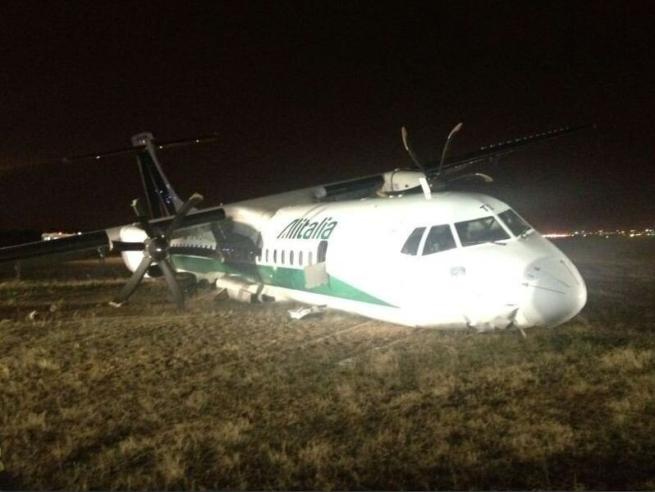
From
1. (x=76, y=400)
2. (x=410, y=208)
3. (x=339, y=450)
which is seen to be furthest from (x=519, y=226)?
(x=76, y=400)

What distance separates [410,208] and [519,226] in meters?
2.16

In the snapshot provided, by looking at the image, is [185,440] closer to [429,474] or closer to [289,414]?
[289,414]

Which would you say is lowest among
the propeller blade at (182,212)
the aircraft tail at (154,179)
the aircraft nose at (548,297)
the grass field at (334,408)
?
the grass field at (334,408)

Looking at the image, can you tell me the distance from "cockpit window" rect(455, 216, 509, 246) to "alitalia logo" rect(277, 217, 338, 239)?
3.85 meters

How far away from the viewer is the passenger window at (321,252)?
560 inches

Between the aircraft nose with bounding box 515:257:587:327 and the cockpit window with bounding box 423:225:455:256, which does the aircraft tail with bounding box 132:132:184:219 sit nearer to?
the cockpit window with bounding box 423:225:455:256

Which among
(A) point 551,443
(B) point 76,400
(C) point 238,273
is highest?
(C) point 238,273

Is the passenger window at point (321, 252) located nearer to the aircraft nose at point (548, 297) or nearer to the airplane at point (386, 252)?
the airplane at point (386, 252)

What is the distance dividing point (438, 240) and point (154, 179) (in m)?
17.2

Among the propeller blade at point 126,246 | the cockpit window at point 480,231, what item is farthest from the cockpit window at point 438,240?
the propeller blade at point 126,246

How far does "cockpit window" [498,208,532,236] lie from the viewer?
37.8ft

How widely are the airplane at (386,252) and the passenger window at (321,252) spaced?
0.04m

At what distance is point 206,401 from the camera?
28.5ft

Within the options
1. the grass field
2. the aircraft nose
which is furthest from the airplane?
the grass field
